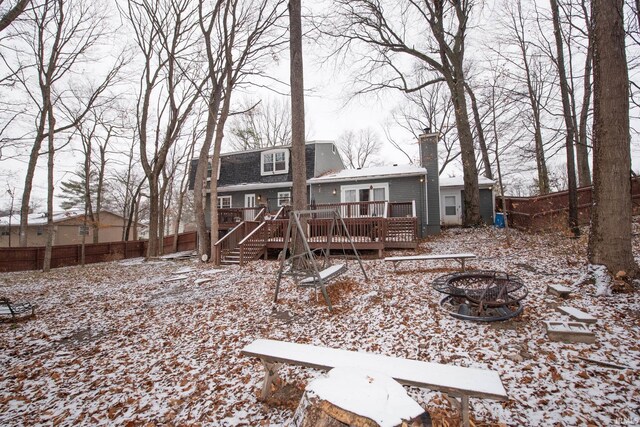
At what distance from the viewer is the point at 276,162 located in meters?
19.2

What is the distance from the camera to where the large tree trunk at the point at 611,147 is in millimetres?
4707

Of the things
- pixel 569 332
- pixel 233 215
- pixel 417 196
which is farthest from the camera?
pixel 233 215

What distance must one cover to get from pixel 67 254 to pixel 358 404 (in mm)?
21962

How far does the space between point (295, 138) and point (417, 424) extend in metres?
7.14

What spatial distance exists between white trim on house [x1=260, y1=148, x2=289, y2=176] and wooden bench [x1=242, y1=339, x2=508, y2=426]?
650 inches

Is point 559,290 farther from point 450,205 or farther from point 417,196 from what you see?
point 450,205

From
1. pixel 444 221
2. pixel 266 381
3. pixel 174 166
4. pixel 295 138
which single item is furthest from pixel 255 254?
pixel 174 166

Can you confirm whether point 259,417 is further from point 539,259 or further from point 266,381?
point 539,259

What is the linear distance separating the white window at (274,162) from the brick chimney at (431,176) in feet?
27.5

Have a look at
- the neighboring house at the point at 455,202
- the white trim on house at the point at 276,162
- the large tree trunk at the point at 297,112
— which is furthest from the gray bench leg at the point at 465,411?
the neighboring house at the point at 455,202

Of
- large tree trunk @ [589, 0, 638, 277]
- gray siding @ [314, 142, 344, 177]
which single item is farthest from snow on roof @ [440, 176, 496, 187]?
large tree trunk @ [589, 0, 638, 277]

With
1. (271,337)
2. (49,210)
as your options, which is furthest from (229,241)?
(271,337)

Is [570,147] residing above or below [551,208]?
above

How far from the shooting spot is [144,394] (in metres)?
3.15
